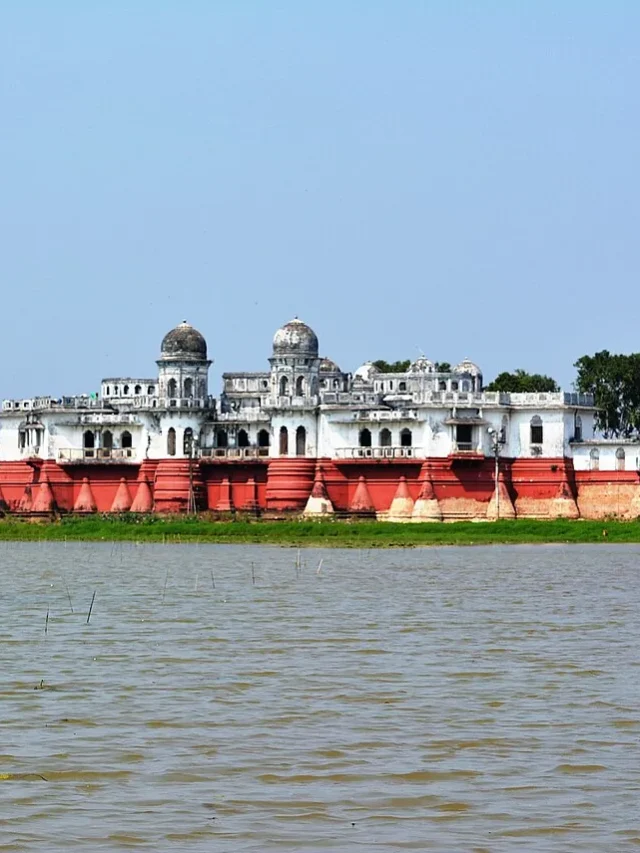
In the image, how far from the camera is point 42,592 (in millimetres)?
37500

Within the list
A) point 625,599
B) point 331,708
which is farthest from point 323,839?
point 625,599

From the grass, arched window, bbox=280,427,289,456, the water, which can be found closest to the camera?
the water

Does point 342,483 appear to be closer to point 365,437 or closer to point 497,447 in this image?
point 365,437

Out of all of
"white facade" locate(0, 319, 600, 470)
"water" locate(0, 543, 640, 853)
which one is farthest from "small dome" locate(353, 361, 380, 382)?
"water" locate(0, 543, 640, 853)

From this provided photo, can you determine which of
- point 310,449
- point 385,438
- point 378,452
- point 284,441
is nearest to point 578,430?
point 385,438

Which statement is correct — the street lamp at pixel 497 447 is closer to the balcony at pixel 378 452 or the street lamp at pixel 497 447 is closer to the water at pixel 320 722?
the balcony at pixel 378 452

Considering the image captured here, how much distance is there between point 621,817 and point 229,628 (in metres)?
14.9

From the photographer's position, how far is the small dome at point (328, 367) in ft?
278

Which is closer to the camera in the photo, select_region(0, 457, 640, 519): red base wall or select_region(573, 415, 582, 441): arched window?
select_region(0, 457, 640, 519): red base wall

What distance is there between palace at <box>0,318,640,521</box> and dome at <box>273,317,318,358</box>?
55 mm

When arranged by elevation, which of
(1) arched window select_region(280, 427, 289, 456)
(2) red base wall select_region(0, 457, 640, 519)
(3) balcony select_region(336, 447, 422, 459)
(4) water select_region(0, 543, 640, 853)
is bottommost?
(4) water select_region(0, 543, 640, 853)

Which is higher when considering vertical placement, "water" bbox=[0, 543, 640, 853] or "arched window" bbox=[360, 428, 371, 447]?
"arched window" bbox=[360, 428, 371, 447]

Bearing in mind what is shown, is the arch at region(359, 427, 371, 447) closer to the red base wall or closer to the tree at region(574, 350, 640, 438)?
the red base wall

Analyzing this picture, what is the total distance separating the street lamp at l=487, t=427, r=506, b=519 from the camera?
70312 millimetres
